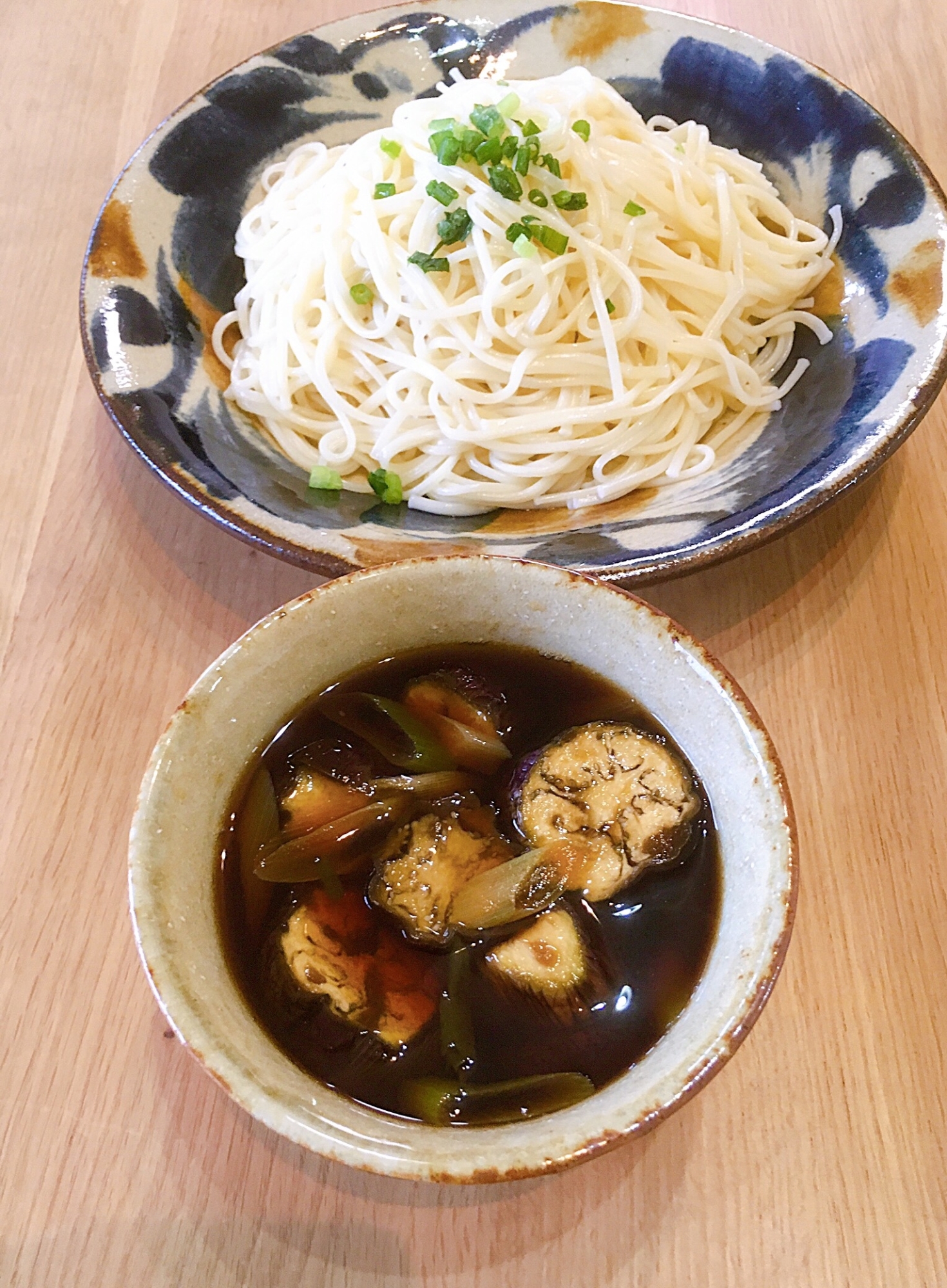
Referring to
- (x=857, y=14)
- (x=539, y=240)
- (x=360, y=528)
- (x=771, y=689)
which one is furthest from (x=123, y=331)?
(x=857, y=14)

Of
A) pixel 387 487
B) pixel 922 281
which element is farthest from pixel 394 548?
pixel 922 281

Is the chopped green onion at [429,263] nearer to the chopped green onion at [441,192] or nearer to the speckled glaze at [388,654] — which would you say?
the chopped green onion at [441,192]

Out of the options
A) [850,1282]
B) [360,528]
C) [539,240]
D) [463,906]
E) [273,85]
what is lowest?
[850,1282]

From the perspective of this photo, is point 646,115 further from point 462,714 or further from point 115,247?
point 462,714

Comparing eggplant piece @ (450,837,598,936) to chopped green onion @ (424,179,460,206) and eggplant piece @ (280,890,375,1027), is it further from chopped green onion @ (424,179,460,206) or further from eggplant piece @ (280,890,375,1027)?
chopped green onion @ (424,179,460,206)

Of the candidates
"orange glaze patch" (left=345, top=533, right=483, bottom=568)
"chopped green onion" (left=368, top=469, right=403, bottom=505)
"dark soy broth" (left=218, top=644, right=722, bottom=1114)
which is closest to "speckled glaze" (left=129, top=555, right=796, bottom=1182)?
"dark soy broth" (left=218, top=644, right=722, bottom=1114)

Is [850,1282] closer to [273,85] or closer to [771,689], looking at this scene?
[771,689]
